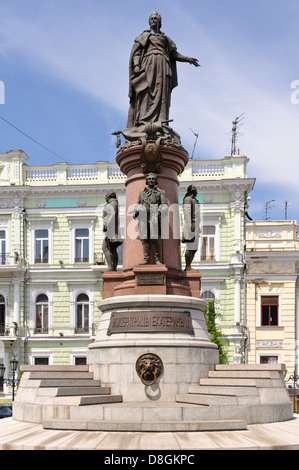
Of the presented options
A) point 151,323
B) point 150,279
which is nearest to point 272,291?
point 150,279

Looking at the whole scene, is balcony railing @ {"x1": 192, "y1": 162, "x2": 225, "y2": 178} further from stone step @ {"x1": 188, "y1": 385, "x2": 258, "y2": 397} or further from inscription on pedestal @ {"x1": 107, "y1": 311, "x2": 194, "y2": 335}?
stone step @ {"x1": 188, "y1": 385, "x2": 258, "y2": 397}

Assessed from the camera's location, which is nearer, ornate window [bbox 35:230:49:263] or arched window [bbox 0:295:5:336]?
arched window [bbox 0:295:5:336]

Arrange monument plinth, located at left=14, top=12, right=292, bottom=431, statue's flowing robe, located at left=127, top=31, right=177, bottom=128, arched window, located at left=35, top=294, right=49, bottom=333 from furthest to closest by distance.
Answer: arched window, located at left=35, top=294, right=49, bottom=333, statue's flowing robe, located at left=127, top=31, right=177, bottom=128, monument plinth, located at left=14, top=12, right=292, bottom=431

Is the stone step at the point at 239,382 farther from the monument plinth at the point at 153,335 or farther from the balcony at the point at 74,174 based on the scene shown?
the balcony at the point at 74,174

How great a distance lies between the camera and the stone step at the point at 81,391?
1289 centimetres

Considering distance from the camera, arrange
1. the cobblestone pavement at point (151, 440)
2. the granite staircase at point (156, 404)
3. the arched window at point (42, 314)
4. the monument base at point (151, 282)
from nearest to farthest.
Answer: the cobblestone pavement at point (151, 440) → the granite staircase at point (156, 404) → the monument base at point (151, 282) → the arched window at point (42, 314)

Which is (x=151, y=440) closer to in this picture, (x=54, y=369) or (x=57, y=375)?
(x=57, y=375)

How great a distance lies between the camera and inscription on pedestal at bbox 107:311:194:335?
47.1 ft

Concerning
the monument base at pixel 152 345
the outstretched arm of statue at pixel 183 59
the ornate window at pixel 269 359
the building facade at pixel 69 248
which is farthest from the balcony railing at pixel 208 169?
the monument base at pixel 152 345

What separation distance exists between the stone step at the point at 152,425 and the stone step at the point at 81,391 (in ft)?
4.27

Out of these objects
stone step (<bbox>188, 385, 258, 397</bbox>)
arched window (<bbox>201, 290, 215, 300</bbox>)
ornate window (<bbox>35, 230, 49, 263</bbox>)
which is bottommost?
arched window (<bbox>201, 290, 215, 300</bbox>)

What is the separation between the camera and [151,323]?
1438 cm

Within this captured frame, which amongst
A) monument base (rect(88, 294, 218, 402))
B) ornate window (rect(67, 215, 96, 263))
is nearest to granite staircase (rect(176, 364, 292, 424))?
monument base (rect(88, 294, 218, 402))
